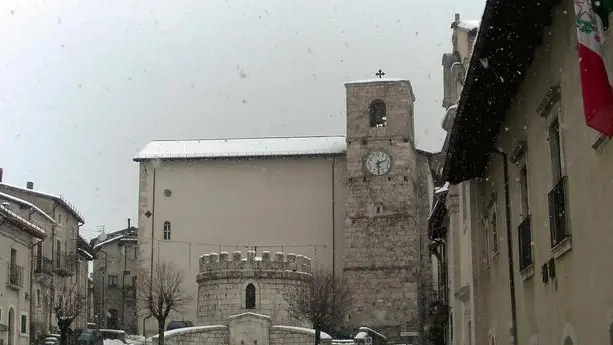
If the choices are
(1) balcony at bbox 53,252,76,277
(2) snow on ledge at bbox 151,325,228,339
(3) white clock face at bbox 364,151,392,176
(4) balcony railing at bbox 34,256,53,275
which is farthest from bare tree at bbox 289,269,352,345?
(4) balcony railing at bbox 34,256,53,275

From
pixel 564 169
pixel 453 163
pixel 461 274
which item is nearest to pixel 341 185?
pixel 461 274

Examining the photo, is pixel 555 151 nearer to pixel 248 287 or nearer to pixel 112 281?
pixel 248 287

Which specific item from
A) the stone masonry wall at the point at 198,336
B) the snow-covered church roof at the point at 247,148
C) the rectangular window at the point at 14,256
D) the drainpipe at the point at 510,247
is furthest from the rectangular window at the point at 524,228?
the snow-covered church roof at the point at 247,148

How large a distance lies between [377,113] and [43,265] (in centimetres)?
2601

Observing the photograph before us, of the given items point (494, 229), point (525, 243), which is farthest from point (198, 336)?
point (525, 243)

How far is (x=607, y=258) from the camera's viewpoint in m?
7.12

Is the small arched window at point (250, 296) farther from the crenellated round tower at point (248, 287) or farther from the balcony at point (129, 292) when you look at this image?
the balcony at point (129, 292)

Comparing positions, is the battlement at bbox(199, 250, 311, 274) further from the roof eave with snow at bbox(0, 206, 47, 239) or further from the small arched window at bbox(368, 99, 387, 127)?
the roof eave with snow at bbox(0, 206, 47, 239)

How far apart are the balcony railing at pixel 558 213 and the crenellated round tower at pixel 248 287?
45.4 metres

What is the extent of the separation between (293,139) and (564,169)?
2455 inches

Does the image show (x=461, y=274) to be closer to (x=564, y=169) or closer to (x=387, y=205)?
(x=564, y=169)

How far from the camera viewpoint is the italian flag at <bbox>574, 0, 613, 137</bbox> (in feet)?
21.3

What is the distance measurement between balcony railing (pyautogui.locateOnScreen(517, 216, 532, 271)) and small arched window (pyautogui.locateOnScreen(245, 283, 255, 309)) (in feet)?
144

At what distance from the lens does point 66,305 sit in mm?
45906
